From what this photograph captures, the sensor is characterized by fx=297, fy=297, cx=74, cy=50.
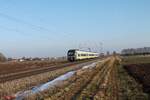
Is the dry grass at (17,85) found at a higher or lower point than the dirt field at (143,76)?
lower

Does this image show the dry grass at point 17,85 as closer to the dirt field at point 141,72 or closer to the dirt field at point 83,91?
the dirt field at point 83,91

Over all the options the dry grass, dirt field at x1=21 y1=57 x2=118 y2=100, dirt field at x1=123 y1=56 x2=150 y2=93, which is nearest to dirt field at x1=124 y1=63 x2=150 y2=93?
dirt field at x1=123 y1=56 x2=150 y2=93

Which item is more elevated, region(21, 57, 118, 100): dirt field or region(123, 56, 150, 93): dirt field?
region(123, 56, 150, 93): dirt field

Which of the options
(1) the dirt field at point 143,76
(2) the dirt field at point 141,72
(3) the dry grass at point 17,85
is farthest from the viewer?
(2) the dirt field at point 141,72

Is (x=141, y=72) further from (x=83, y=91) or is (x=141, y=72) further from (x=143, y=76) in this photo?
(x=83, y=91)

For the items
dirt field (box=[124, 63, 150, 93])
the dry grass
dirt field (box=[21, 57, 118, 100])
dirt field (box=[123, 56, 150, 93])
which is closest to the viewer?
dirt field (box=[21, 57, 118, 100])

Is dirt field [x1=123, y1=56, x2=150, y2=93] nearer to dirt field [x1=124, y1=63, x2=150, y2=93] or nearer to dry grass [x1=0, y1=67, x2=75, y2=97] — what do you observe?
dirt field [x1=124, y1=63, x2=150, y2=93]

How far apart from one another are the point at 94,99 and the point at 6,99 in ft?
15.0

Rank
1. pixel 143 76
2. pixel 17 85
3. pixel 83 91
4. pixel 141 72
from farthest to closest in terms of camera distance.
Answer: pixel 141 72
pixel 143 76
pixel 17 85
pixel 83 91

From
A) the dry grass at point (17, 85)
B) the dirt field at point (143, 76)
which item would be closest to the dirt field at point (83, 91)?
the dirt field at point (143, 76)

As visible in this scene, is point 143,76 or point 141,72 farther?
point 141,72

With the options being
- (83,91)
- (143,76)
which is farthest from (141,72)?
(83,91)

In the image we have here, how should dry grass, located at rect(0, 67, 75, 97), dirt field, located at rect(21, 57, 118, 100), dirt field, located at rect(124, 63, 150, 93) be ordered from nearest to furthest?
dirt field, located at rect(21, 57, 118, 100), dirt field, located at rect(124, 63, 150, 93), dry grass, located at rect(0, 67, 75, 97)

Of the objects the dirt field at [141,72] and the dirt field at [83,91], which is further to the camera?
the dirt field at [141,72]
